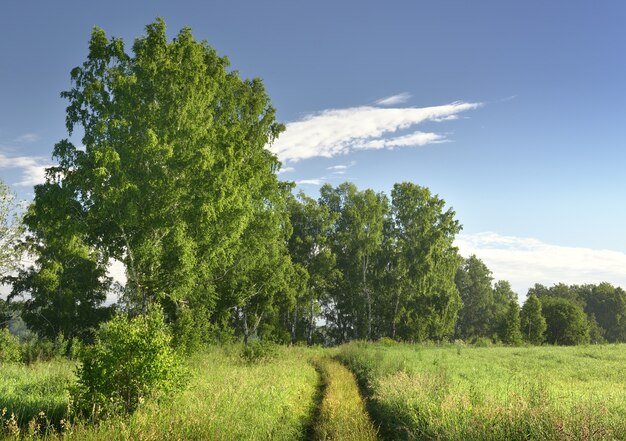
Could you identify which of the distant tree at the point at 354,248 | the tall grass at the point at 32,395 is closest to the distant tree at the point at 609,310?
the distant tree at the point at 354,248

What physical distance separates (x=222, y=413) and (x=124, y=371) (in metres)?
2.47

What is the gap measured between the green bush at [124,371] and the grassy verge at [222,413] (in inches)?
17.4

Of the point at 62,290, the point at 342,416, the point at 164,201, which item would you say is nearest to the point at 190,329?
the point at 164,201

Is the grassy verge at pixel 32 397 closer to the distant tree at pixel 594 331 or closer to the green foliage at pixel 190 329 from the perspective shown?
the green foliage at pixel 190 329

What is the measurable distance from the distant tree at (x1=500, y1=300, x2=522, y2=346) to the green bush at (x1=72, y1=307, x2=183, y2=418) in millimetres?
65067

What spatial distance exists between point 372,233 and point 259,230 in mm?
31214

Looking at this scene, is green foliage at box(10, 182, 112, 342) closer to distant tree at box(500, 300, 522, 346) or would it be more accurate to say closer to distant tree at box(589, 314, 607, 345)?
distant tree at box(500, 300, 522, 346)

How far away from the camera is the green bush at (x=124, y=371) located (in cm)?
966

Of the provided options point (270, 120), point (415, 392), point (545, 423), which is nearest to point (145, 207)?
point (270, 120)

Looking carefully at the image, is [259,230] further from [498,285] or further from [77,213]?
[498,285]

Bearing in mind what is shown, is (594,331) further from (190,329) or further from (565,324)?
(190,329)

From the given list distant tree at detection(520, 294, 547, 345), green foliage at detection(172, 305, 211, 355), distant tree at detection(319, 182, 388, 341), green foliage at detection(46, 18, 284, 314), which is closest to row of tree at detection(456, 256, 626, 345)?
distant tree at detection(520, 294, 547, 345)

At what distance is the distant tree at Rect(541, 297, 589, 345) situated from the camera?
79.7m

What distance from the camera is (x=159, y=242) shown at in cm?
2006
